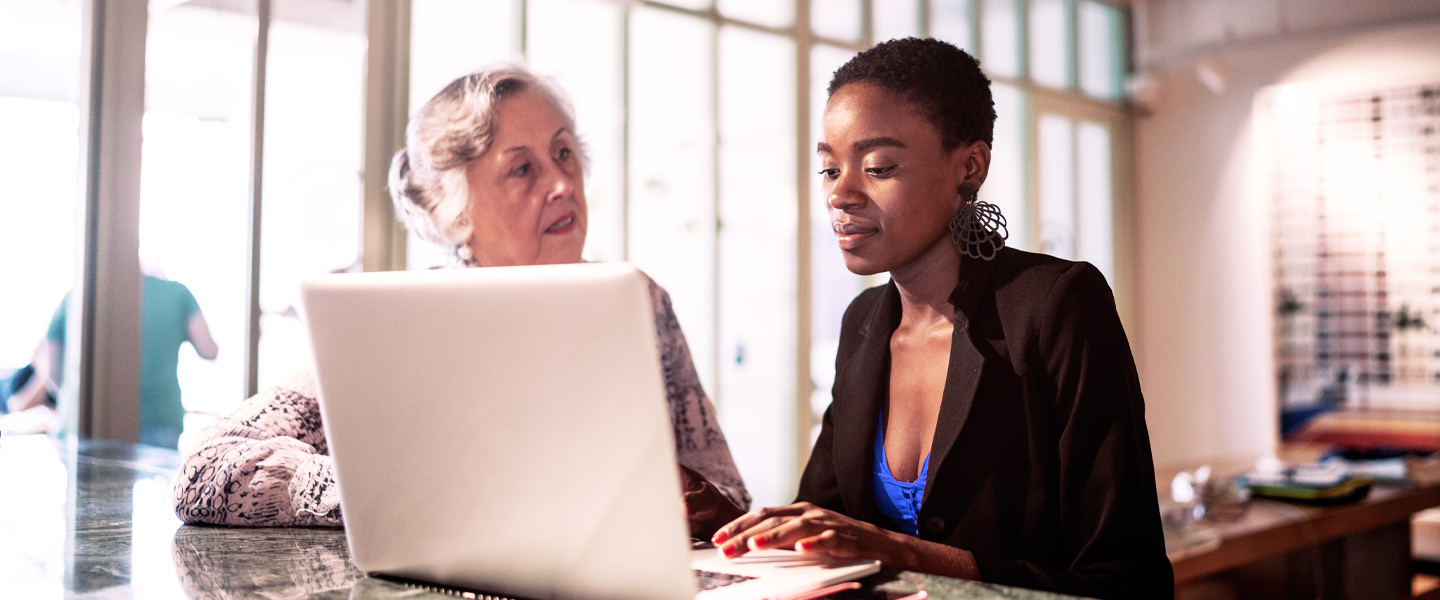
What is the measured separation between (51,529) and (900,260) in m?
1.13

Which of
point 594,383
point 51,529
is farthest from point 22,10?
point 594,383

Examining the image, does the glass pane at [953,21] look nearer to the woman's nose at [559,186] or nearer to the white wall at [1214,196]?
the white wall at [1214,196]

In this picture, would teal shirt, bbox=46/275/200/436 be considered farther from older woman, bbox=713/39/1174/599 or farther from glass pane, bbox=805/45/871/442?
glass pane, bbox=805/45/871/442

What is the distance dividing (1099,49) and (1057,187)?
3.97ft

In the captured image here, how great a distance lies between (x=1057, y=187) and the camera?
7387mm

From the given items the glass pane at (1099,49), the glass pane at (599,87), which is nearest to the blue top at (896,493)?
the glass pane at (599,87)

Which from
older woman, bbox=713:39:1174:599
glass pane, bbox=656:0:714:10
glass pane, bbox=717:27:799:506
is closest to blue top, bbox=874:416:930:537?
older woman, bbox=713:39:1174:599

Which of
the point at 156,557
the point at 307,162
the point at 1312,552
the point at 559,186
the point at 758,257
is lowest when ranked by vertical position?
the point at 1312,552

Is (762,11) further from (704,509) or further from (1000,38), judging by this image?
(704,509)

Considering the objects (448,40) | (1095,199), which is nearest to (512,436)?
(448,40)

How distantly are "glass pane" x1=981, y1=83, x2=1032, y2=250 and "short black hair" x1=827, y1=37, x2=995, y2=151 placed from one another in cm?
558

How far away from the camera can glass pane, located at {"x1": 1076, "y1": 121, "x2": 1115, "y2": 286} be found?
7.63 metres

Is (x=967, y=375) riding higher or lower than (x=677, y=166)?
lower

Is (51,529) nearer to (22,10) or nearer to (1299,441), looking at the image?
(22,10)
